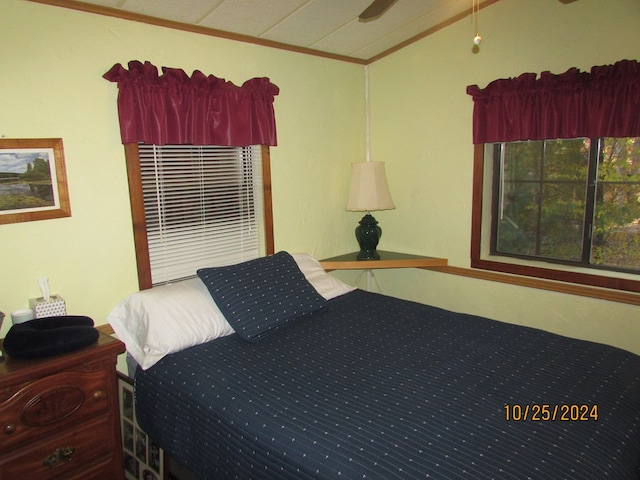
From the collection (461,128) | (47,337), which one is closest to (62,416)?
(47,337)

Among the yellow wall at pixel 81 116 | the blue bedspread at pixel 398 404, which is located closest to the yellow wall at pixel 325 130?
the yellow wall at pixel 81 116

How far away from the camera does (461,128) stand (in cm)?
300

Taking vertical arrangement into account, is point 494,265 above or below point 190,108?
below

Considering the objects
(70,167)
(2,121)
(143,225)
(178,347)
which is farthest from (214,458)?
(2,121)

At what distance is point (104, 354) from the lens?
185 centimetres

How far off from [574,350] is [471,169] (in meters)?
1.46

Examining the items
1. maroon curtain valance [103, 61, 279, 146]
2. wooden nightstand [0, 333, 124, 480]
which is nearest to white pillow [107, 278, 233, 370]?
wooden nightstand [0, 333, 124, 480]

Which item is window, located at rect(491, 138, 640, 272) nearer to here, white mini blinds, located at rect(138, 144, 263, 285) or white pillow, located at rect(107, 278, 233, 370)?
white mini blinds, located at rect(138, 144, 263, 285)

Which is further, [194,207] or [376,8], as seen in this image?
[194,207]

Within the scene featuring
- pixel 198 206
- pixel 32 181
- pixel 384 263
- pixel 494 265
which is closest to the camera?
pixel 32 181

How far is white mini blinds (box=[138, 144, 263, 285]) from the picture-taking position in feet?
8.02

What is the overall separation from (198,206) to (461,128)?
5.98ft

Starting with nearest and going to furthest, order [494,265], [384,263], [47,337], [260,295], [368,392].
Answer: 1. [368,392]
2. [47,337]
3. [260,295]
4. [494,265]
5. [384,263]
